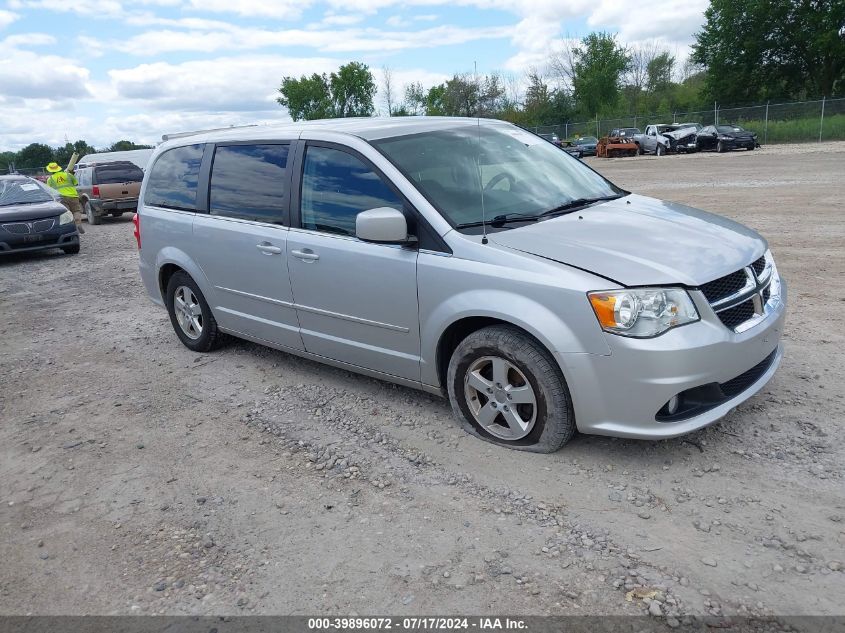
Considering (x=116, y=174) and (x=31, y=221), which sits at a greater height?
(x=116, y=174)

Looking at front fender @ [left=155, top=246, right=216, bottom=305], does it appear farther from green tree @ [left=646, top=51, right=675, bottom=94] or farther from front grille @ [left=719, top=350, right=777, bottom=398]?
green tree @ [left=646, top=51, right=675, bottom=94]

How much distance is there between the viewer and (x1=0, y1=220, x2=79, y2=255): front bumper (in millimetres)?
12578

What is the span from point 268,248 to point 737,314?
309 cm

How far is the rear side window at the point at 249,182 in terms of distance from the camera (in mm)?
5062

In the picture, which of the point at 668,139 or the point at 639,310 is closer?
the point at 639,310

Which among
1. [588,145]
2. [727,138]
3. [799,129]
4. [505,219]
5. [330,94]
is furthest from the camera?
[330,94]

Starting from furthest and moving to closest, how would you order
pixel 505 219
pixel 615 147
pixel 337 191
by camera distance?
pixel 615 147 → pixel 337 191 → pixel 505 219

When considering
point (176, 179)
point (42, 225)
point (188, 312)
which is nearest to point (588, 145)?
point (42, 225)

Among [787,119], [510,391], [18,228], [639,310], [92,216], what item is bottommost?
[92,216]

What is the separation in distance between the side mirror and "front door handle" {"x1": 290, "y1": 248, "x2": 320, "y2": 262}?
714 mm

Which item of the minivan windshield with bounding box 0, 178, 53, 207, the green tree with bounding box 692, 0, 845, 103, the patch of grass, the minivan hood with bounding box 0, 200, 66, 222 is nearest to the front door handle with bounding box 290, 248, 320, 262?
the minivan hood with bounding box 0, 200, 66, 222

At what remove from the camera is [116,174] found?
2014cm

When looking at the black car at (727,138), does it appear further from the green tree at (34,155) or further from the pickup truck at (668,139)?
the green tree at (34,155)

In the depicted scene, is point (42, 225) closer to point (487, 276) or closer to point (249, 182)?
point (249, 182)
